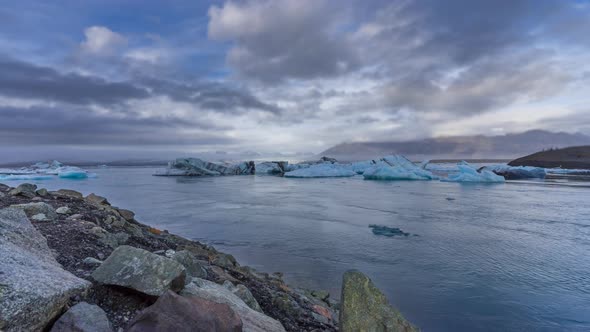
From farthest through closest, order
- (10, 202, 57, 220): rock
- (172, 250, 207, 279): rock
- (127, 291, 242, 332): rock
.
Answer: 1. (10, 202, 57, 220): rock
2. (172, 250, 207, 279): rock
3. (127, 291, 242, 332): rock

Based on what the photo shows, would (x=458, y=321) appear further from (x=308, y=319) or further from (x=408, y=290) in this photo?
(x=308, y=319)

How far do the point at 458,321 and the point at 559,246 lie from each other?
16.3ft

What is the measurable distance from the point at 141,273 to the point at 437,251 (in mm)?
6404

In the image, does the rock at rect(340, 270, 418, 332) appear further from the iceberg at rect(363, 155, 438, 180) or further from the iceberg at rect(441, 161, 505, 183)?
the iceberg at rect(363, 155, 438, 180)

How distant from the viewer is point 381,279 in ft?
17.7

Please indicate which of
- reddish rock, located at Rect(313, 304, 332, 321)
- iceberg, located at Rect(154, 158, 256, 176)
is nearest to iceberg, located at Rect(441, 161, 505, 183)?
iceberg, located at Rect(154, 158, 256, 176)

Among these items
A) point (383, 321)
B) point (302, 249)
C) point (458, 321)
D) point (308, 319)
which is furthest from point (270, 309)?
point (302, 249)

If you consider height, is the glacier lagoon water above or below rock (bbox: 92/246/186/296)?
below

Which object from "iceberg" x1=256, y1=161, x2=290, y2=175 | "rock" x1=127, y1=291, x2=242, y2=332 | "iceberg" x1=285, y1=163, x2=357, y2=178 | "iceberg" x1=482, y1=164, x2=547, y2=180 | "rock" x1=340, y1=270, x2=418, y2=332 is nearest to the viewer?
"rock" x1=127, y1=291, x2=242, y2=332

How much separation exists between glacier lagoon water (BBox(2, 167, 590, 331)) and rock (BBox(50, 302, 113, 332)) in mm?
3508

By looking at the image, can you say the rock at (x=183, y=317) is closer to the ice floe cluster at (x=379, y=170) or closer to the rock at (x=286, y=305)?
the rock at (x=286, y=305)

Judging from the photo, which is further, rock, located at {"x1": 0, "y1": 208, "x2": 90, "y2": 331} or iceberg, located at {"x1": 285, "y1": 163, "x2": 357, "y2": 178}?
iceberg, located at {"x1": 285, "y1": 163, "x2": 357, "y2": 178}

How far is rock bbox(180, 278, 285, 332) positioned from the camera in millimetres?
2205

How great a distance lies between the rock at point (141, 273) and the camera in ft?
6.31
